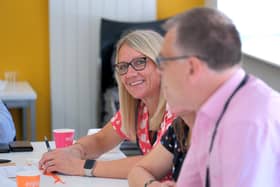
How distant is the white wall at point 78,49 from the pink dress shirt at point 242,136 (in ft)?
12.0

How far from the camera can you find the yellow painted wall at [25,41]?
493 cm

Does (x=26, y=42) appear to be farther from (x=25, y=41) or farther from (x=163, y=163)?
(x=163, y=163)

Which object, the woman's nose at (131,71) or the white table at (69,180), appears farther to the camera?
the woman's nose at (131,71)

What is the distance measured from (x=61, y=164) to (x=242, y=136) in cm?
124

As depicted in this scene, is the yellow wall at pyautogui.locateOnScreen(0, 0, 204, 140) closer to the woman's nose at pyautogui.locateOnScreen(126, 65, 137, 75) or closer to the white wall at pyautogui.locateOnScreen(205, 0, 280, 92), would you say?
the white wall at pyautogui.locateOnScreen(205, 0, 280, 92)

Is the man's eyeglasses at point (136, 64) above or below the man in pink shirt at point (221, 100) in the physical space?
below

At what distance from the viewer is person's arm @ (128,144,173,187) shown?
86.2 inches

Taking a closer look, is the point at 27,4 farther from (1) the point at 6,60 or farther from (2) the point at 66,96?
(2) the point at 66,96

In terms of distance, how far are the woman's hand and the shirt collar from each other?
3.59 feet

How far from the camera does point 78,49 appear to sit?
5012mm

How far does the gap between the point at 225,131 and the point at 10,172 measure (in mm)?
1225

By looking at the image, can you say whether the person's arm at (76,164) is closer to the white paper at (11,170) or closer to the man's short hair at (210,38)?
the white paper at (11,170)

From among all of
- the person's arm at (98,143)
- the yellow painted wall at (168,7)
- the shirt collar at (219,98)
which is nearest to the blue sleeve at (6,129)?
the person's arm at (98,143)

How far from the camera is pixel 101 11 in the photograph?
5.00m
